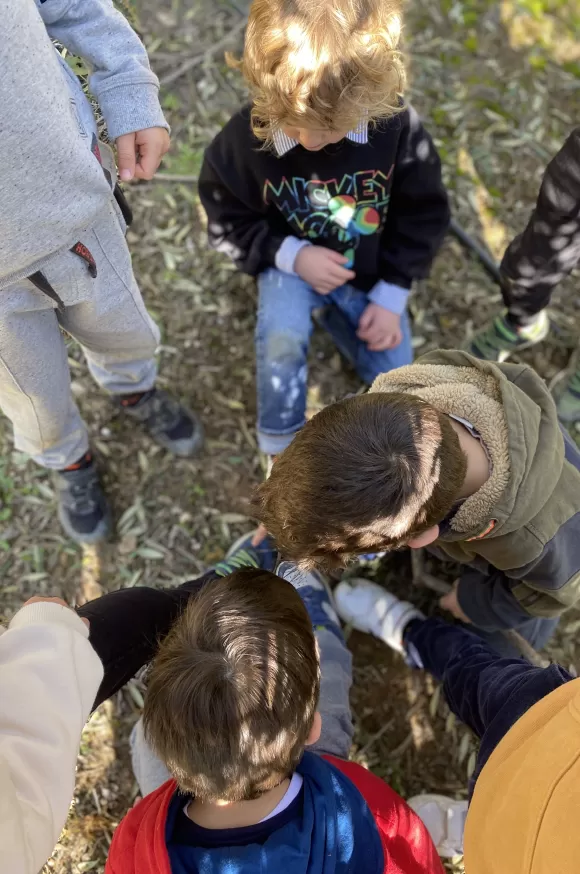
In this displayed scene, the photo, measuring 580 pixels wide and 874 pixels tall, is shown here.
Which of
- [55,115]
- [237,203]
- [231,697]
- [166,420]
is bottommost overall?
[166,420]

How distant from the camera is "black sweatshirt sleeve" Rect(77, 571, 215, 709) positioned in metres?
1.83

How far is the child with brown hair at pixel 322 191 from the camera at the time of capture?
5.76 ft

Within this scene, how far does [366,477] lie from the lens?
149 centimetres

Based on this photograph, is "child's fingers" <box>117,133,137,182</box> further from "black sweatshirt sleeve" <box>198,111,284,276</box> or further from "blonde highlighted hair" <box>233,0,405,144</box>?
"black sweatshirt sleeve" <box>198,111,284,276</box>

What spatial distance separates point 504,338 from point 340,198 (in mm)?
1093

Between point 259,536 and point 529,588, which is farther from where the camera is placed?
point 259,536

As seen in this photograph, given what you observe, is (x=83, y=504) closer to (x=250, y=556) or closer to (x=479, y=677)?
(x=250, y=556)

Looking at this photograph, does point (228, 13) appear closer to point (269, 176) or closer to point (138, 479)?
point (269, 176)

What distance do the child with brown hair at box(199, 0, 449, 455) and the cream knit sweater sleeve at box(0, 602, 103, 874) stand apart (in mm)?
1394

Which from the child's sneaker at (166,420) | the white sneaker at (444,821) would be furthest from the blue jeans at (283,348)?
the white sneaker at (444,821)

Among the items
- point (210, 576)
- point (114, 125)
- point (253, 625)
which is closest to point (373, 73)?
point (114, 125)

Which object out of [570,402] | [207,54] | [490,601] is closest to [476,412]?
[490,601]

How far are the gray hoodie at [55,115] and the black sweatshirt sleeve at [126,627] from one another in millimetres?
979

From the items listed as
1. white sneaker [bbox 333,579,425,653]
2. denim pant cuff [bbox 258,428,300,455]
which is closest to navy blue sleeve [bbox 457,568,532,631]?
white sneaker [bbox 333,579,425,653]
